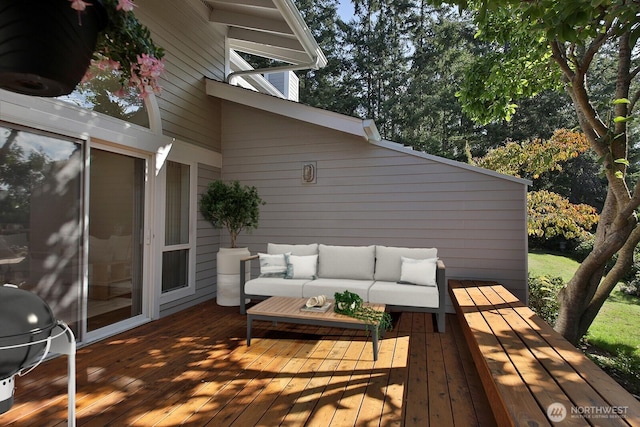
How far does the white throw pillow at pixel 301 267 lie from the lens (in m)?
4.77

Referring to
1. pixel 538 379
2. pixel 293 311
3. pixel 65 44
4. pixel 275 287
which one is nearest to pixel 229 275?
pixel 275 287

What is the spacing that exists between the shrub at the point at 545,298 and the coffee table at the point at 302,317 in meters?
3.08

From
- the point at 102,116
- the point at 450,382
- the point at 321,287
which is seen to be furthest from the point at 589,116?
the point at 102,116

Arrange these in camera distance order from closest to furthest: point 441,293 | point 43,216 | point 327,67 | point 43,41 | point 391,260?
point 43,41 < point 43,216 < point 441,293 < point 391,260 < point 327,67

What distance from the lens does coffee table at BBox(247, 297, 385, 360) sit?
3318mm

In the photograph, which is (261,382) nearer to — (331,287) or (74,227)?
(331,287)

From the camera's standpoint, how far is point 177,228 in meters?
4.98

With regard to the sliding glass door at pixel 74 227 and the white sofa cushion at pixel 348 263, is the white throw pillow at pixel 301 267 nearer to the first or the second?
the white sofa cushion at pixel 348 263

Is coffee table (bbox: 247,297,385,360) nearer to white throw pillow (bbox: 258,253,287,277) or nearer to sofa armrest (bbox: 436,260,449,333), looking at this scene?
sofa armrest (bbox: 436,260,449,333)

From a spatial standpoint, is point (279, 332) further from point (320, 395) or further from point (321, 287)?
point (320, 395)

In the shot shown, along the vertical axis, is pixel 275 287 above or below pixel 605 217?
below

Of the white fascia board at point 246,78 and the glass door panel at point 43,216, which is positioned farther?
the white fascia board at point 246,78

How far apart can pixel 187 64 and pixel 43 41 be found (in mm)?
4586

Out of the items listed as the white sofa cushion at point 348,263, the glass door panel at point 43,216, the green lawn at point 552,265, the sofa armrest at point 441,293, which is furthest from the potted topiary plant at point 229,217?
the green lawn at point 552,265
